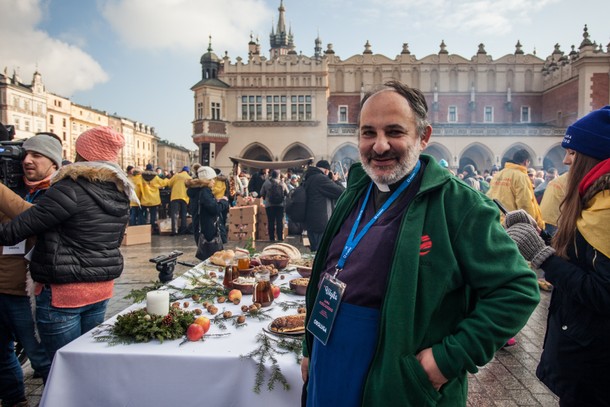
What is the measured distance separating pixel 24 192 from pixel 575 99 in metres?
37.9

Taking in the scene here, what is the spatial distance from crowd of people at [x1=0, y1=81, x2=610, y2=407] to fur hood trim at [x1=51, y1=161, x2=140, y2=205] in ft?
0.04

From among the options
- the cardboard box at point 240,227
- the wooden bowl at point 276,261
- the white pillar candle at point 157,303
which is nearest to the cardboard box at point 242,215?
the cardboard box at point 240,227

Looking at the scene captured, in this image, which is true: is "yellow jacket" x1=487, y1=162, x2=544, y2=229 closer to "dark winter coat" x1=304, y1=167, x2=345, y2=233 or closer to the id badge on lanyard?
"dark winter coat" x1=304, y1=167, x2=345, y2=233

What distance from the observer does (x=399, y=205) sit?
154cm

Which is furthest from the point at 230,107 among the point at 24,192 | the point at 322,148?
the point at 24,192

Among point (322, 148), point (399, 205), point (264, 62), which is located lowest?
point (399, 205)

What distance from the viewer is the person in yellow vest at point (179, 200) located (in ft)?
38.3

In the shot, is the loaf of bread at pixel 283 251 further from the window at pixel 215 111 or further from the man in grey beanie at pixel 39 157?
the window at pixel 215 111

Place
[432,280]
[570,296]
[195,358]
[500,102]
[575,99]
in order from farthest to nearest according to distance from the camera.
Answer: [500,102] < [575,99] < [195,358] < [570,296] < [432,280]

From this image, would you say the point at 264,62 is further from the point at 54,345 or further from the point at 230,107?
the point at 54,345

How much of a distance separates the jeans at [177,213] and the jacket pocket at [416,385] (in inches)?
440

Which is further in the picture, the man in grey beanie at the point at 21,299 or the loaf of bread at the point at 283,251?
the loaf of bread at the point at 283,251

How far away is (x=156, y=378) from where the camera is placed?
2.09m

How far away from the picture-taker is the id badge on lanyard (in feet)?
4.93
